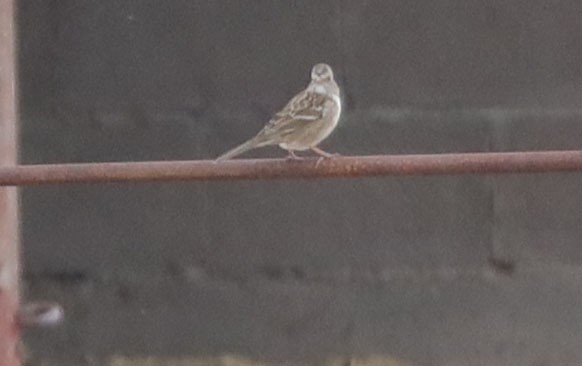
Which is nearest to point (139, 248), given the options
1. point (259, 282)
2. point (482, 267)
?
point (259, 282)

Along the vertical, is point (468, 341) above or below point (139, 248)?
below

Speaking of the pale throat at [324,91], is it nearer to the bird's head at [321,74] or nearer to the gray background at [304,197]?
the bird's head at [321,74]

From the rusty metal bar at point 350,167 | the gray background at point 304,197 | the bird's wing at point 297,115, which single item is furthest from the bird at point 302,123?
the gray background at point 304,197

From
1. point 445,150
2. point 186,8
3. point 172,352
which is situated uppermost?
point 186,8

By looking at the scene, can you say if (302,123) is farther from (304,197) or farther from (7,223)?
(304,197)

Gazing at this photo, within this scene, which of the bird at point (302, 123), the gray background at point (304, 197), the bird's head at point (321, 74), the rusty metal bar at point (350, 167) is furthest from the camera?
the gray background at point (304, 197)

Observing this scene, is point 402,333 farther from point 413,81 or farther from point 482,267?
point 413,81
